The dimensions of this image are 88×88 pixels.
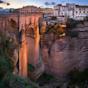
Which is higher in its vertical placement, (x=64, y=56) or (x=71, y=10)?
(x=71, y=10)

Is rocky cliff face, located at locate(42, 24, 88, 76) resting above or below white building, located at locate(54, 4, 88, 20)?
below

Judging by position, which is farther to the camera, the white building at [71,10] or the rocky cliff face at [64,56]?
the white building at [71,10]

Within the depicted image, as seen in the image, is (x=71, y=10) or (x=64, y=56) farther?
(x=71, y=10)

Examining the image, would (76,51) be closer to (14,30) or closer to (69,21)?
(69,21)

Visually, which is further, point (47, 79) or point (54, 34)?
point (54, 34)

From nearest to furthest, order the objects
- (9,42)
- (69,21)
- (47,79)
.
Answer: (9,42), (47,79), (69,21)

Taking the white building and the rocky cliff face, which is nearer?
the rocky cliff face

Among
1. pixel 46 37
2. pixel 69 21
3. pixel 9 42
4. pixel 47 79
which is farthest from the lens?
pixel 69 21

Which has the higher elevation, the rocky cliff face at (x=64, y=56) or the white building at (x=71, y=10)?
the white building at (x=71, y=10)

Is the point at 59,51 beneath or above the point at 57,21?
beneath

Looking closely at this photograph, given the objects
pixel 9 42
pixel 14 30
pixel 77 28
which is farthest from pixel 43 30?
pixel 9 42

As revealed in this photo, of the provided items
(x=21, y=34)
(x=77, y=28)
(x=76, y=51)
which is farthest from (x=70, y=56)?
(x=21, y=34)

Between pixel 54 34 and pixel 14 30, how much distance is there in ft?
14.4

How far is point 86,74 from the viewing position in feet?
53.4
